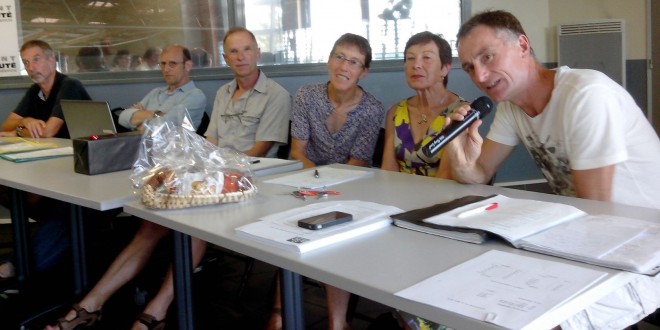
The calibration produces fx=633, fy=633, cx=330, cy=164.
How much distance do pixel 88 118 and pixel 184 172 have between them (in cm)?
141

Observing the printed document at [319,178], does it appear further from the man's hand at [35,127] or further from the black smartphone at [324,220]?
the man's hand at [35,127]

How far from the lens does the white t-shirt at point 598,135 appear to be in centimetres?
159

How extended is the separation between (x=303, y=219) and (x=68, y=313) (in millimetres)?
1405

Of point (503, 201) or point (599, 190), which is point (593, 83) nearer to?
point (599, 190)

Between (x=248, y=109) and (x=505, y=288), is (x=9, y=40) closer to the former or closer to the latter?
(x=248, y=109)

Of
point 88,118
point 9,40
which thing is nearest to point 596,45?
point 88,118

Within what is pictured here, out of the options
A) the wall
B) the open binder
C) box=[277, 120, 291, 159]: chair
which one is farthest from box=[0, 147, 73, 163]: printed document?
the wall

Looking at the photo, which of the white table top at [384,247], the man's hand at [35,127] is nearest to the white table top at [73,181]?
the white table top at [384,247]

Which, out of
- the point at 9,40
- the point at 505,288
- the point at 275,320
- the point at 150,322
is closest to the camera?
the point at 505,288

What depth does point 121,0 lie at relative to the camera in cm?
468

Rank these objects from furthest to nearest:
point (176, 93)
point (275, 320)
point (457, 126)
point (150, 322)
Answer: point (176, 93) → point (150, 322) → point (275, 320) → point (457, 126)

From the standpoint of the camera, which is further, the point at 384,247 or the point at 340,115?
the point at 340,115

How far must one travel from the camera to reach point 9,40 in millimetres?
4375

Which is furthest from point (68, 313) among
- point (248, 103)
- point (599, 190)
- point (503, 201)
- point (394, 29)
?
point (394, 29)
